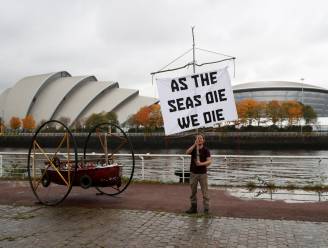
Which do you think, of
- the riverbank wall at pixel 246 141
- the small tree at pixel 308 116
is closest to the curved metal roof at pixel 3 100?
the riverbank wall at pixel 246 141

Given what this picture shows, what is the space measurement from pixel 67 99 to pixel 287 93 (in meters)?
65.1

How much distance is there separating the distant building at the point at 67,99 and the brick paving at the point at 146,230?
90209mm

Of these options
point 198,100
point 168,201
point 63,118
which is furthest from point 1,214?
point 63,118

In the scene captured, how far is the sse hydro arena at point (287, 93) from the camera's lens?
12038 cm

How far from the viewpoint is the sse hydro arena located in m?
120

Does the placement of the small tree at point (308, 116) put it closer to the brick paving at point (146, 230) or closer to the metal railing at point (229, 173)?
the metal railing at point (229, 173)

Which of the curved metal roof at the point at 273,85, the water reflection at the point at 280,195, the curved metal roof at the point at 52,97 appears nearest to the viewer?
the water reflection at the point at 280,195

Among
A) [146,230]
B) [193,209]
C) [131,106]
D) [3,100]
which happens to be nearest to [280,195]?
[193,209]

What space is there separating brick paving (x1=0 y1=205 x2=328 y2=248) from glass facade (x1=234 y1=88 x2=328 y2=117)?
113 m

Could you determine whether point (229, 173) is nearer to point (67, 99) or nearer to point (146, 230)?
point (146, 230)

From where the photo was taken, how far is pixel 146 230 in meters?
6.88

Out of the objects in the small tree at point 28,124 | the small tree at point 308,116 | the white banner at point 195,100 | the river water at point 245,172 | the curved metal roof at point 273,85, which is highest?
the curved metal roof at point 273,85

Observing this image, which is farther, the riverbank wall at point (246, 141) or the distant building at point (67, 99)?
the distant building at point (67, 99)

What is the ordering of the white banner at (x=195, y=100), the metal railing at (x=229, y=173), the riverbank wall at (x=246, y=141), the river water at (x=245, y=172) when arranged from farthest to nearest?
the riverbank wall at (x=246, y=141) < the river water at (x=245, y=172) < the metal railing at (x=229, y=173) < the white banner at (x=195, y=100)
